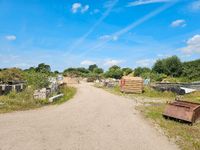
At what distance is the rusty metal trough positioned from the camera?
35.5ft

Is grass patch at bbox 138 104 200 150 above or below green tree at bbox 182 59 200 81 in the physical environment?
below

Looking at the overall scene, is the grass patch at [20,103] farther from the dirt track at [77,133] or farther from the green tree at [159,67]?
the green tree at [159,67]

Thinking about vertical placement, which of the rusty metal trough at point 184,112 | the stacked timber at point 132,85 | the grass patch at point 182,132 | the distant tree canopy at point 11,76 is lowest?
the grass patch at point 182,132

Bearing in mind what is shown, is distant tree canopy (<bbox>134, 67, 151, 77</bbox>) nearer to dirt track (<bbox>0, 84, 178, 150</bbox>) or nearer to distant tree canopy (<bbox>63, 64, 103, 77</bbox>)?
distant tree canopy (<bbox>63, 64, 103, 77</bbox>)

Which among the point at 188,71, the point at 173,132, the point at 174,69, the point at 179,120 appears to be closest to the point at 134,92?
the point at 179,120

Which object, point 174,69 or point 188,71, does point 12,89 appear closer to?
point 188,71

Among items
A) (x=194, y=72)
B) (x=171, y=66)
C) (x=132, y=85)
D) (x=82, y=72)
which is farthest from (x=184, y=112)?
(x=82, y=72)

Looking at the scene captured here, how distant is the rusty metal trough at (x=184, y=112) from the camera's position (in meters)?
10.8

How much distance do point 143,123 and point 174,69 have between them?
6239 cm

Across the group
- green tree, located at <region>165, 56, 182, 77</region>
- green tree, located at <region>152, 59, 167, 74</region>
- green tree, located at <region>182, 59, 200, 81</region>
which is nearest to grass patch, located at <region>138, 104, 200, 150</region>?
green tree, located at <region>182, 59, 200, 81</region>

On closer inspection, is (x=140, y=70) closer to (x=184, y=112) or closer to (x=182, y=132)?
(x=184, y=112)

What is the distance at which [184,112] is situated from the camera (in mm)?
11102

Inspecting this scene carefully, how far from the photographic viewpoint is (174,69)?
230 ft

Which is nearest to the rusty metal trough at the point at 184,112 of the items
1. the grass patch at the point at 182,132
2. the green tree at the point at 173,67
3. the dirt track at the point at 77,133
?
the grass patch at the point at 182,132
